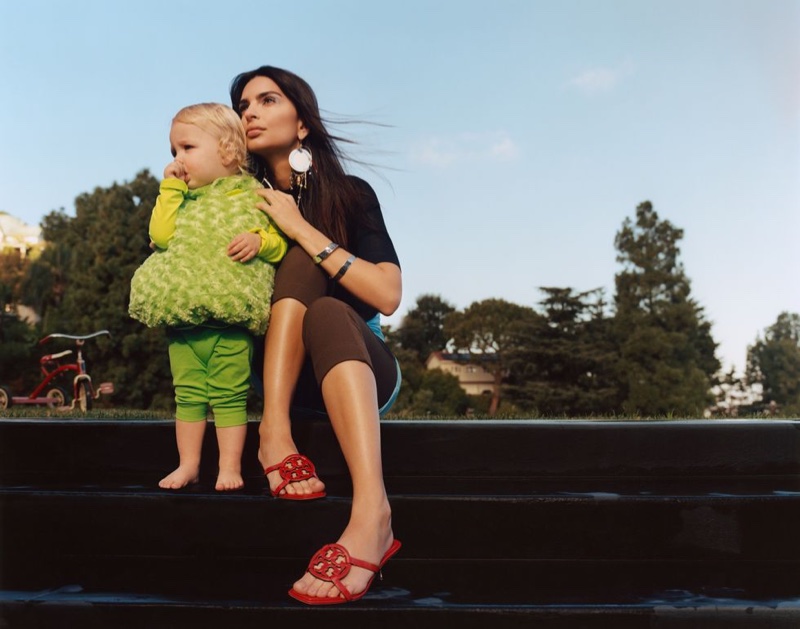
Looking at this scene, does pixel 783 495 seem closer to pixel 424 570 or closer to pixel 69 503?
pixel 424 570

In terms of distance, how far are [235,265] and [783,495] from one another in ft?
6.19

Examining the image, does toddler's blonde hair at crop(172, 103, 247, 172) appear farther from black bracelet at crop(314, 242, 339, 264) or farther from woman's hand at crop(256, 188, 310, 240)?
black bracelet at crop(314, 242, 339, 264)

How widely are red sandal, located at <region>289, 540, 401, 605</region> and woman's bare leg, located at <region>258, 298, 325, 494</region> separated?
1.15 ft

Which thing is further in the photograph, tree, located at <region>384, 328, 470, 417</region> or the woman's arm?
tree, located at <region>384, 328, 470, 417</region>

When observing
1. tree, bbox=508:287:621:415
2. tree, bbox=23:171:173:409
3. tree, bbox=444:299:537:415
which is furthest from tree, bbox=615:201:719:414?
tree, bbox=23:171:173:409

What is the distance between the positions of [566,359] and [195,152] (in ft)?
136

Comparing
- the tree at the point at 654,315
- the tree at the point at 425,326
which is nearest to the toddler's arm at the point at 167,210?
the tree at the point at 654,315

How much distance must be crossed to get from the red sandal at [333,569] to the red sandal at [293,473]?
0.31 meters

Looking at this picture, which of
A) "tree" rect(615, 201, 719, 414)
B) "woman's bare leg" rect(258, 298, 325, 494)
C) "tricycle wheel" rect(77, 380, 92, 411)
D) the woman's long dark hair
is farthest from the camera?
"tree" rect(615, 201, 719, 414)

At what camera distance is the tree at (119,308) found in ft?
87.9

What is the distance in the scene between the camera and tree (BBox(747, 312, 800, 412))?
148 feet

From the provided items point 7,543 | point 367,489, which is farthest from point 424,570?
point 7,543

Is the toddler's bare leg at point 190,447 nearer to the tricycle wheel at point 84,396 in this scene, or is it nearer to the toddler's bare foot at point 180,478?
the toddler's bare foot at point 180,478

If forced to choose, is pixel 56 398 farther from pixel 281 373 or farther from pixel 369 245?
pixel 281 373
